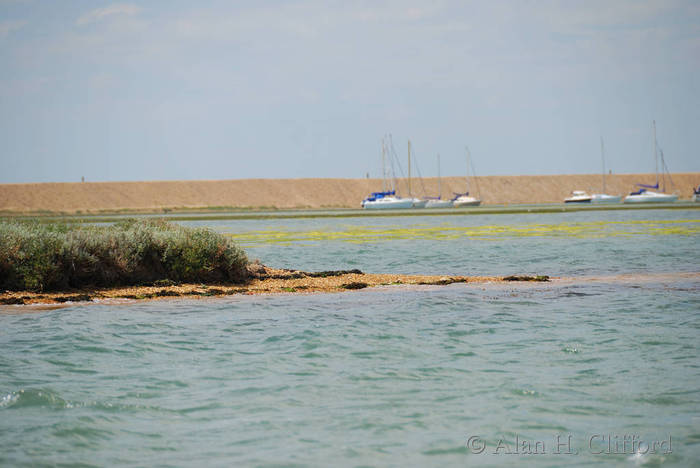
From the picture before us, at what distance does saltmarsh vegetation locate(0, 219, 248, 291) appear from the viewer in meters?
18.2

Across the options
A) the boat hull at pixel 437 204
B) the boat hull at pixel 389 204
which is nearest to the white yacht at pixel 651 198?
the boat hull at pixel 437 204

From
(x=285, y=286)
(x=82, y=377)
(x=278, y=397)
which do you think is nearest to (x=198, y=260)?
(x=285, y=286)

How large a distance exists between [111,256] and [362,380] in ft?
34.9

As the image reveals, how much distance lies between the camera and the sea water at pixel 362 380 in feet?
25.5

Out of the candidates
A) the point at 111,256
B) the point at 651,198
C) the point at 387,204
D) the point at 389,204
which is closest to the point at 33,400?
the point at 111,256

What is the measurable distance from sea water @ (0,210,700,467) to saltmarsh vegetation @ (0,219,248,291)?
187 centimetres

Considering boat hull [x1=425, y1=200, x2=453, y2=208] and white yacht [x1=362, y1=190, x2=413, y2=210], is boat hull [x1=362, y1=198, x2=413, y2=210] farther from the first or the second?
boat hull [x1=425, y1=200, x2=453, y2=208]

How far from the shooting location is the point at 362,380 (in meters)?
10.2

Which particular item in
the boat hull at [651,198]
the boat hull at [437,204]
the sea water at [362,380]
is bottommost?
the sea water at [362,380]

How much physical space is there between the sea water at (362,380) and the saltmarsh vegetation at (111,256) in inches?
73.5

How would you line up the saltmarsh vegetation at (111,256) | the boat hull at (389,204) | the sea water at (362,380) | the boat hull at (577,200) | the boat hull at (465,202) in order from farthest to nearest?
the boat hull at (577,200), the boat hull at (465,202), the boat hull at (389,204), the saltmarsh vegetation at (111,256), the sea water at (362,380)

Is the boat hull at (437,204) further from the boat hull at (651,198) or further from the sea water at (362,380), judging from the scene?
the sea water at (362,380)

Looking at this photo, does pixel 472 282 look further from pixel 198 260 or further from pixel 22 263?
pixel 22 263

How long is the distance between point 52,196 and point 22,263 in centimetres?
15405
